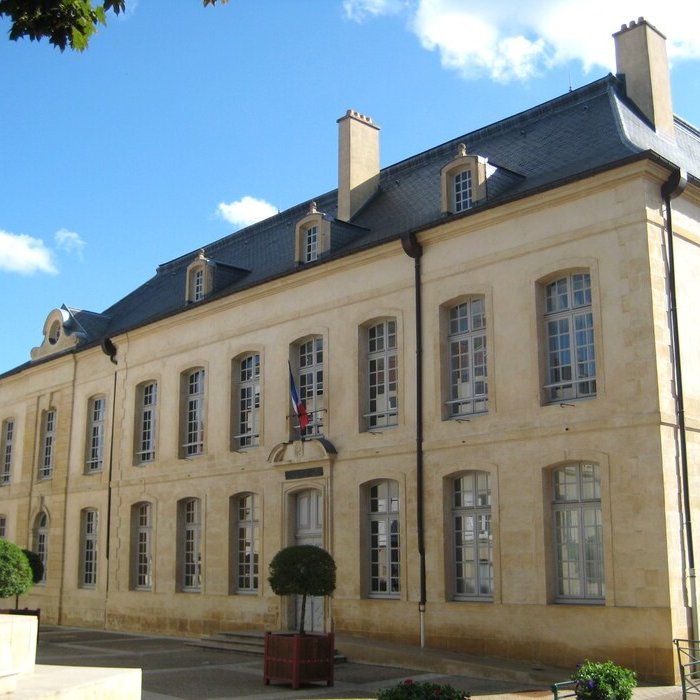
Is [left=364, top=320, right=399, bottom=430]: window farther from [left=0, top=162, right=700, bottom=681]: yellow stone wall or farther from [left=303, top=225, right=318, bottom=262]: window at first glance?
[left=303, top=225, right=318, bottom=262]: window

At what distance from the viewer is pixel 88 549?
81.8 feet

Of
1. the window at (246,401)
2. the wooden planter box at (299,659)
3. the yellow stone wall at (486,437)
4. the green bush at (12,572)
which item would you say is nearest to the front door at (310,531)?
the yellow stone wall at (486,437)

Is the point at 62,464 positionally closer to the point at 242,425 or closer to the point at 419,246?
the point at 242,425

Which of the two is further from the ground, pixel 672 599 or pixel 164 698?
pixel 672 599

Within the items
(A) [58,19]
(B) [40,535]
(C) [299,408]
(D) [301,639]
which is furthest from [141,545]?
(A) [58,19]

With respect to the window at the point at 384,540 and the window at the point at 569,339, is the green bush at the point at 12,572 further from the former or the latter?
the window at the point at 569,339

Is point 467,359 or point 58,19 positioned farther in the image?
point 467,359

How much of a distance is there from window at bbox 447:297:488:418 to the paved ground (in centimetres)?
438

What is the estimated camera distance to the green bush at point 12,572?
59.2 ft

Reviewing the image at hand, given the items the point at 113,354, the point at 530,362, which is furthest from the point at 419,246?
the point at 113,354

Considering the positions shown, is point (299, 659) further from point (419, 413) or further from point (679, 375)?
point (679, 375)

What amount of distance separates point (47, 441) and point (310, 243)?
12041 millimetres

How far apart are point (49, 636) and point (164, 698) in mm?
10711

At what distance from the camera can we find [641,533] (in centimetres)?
1326
